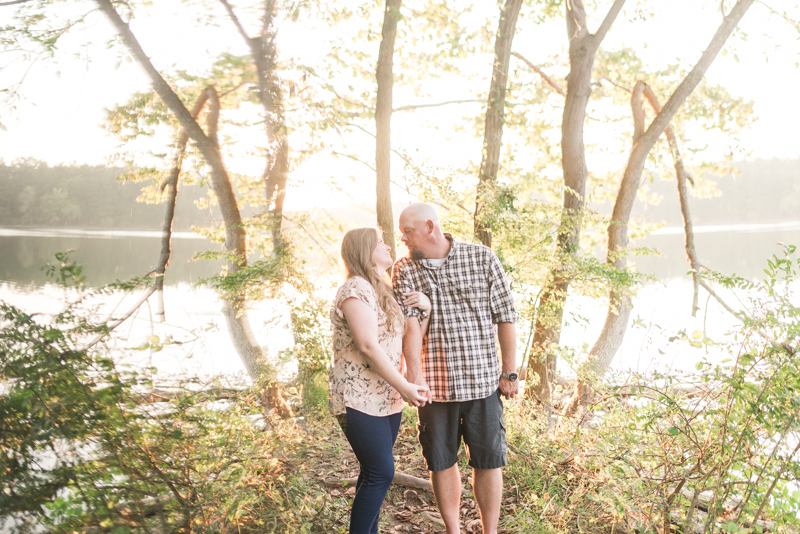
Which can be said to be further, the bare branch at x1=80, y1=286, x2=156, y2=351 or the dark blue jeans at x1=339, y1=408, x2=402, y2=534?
the dark blue jeans at x1=339, y1=408, x2=402, y2=534

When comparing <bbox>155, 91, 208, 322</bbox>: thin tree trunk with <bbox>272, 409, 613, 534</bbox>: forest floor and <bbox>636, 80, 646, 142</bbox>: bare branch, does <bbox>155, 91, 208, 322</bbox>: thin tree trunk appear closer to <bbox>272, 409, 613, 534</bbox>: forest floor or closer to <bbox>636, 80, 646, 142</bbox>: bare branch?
<bbox>272, 409, 613, 534</bbox>: forest floor

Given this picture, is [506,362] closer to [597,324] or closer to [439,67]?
[439,67]

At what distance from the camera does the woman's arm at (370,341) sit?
2148 mm

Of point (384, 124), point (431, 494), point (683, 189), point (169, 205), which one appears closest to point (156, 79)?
→ point (169, 205)

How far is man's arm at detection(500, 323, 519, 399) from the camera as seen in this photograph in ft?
8.67

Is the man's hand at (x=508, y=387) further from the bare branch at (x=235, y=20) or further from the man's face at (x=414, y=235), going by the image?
the bare branch at (x=235, y=20)

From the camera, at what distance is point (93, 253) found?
6.34 feet

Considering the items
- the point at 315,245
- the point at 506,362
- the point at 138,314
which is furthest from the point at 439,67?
the point at 138,314

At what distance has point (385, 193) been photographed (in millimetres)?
5082

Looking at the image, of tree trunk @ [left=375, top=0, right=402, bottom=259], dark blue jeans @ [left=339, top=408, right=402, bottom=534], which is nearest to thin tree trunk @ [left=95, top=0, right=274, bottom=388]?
dark blue jeans @ [left=339, top=408, right=402, bottom=534]

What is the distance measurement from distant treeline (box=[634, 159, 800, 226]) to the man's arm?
530 inches

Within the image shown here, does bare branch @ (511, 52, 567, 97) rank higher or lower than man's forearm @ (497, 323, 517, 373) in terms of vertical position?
higher

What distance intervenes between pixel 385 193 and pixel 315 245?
930mm

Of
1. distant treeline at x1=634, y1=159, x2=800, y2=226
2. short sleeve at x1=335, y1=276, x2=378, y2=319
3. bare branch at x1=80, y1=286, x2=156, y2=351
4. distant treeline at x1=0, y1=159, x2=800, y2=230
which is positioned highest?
distant treeline at x1=634, y1=159, x2=800, y2=226
